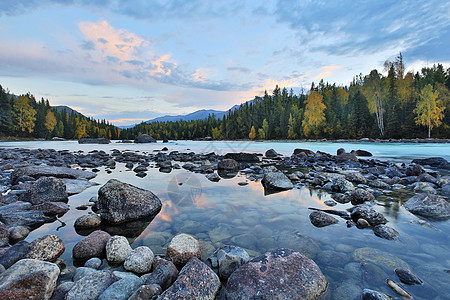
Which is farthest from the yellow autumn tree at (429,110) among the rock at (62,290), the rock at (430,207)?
the rock at (62,290)

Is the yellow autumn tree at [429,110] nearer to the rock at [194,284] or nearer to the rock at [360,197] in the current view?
the rock at [360,197]

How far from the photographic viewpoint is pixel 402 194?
21.7 feet

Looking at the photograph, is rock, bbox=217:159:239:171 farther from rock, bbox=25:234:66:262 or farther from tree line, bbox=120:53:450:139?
tree line, bbox=120:53:450:139

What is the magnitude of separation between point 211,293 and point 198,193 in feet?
15.2

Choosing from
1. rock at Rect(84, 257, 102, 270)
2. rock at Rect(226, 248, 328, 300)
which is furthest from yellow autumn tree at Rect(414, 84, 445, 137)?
rock at Rect(84, 257, 102, 270)

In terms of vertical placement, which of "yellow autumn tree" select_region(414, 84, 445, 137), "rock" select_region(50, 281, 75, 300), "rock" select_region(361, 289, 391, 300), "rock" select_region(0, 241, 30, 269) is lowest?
"rock" select_region(361, 289, 391, 300)

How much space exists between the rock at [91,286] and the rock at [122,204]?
86.2 inches

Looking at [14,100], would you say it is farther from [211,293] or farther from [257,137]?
[211,293]

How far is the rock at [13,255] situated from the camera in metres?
2.72

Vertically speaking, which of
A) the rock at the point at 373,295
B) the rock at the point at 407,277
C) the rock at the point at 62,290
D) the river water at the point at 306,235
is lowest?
the river water at the point at 306,235

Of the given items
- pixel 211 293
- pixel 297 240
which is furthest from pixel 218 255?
pixel 297 240

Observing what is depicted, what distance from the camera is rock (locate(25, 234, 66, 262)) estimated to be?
2.93 m

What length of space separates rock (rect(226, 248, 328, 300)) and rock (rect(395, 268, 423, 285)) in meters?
1.00

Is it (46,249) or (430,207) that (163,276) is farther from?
(430,207)
